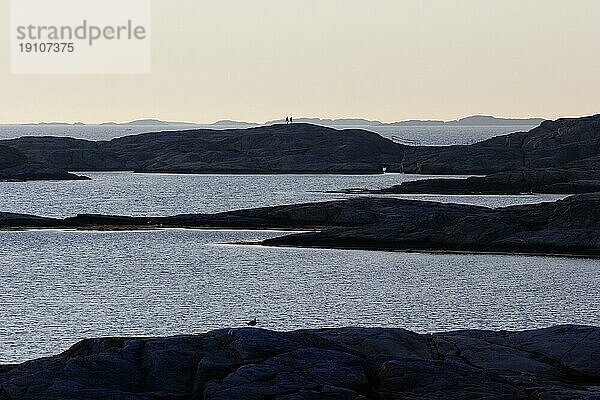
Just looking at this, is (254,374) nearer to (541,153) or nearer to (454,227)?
(454,227)

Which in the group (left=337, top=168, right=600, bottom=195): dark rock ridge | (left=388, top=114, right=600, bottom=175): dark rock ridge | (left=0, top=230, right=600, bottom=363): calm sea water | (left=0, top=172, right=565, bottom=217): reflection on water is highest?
(left=388, top=114, right=600, bottom=175): dark rock ridge

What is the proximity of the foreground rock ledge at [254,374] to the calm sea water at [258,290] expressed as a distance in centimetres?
1563

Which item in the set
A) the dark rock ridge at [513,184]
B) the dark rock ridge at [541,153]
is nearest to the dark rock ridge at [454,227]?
the dark rock ridge at [513,184]

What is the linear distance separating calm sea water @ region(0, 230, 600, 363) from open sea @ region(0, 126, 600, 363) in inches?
2.9

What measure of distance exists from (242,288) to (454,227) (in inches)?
974

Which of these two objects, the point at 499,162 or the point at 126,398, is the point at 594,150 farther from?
the point at 126,398

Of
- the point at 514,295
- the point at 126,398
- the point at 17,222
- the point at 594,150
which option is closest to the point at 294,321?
the point at 514,295

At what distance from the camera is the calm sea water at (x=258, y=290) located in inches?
2188

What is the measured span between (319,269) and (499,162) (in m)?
118

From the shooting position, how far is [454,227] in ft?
293

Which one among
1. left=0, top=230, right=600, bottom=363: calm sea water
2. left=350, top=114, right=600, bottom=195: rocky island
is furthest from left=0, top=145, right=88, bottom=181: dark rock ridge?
left=0, top=230, right=600, bottom=363: calm sea water

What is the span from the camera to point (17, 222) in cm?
10756

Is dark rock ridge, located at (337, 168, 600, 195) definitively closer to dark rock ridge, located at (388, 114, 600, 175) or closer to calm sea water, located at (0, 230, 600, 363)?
dark rock ridge, located at (388, 114, 600, 175)

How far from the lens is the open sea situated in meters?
55.7
